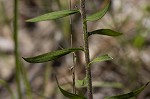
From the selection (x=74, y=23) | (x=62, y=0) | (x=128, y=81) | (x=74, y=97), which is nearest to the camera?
(x=74, y=97)

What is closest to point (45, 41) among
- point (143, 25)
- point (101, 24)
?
point (101, 24)

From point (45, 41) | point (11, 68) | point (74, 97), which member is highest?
point (74, 97)

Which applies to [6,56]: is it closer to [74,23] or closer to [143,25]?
[74,23]

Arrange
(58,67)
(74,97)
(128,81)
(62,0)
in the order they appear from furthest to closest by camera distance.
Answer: (58,67) → (62,0) → (128,81) → (74,97)

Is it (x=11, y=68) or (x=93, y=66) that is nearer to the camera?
(x=93, y=66)

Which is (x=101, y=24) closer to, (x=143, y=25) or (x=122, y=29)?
(x=122, y=29)

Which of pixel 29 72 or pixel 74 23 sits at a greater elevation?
pixel 74 23
